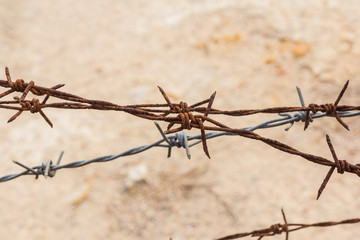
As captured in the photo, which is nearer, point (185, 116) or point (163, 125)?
point (185, 116)

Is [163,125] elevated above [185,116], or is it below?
above

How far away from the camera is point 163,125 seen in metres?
5.52

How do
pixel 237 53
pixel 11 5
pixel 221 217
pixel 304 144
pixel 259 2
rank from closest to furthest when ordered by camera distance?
pixel 221 217
pixel 304 144
pixel 237 53
pixel 259 2
pixel 11 5

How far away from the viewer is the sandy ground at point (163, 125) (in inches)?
167

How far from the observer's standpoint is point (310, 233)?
12.9 ft

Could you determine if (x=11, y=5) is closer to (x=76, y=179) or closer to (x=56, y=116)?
(x=56, y=116)

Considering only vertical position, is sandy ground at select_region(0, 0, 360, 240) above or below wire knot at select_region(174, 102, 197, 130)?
above

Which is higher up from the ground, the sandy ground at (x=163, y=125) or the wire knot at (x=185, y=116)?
the sandy ground at (x=163, y=125)

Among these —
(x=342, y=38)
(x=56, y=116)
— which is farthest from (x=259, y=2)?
(x=56, y=116)

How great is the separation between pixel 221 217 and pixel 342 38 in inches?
155

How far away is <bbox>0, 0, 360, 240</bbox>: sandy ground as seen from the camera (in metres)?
4.24

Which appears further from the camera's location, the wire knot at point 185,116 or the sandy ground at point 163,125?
the sandy ground at point 163,125

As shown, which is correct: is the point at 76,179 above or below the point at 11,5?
below

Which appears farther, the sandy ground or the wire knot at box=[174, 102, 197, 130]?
the sandy ground
